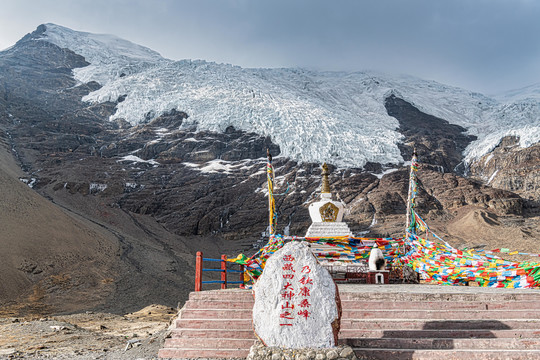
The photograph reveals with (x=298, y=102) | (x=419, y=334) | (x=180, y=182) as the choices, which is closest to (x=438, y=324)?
(x=419, y=334)

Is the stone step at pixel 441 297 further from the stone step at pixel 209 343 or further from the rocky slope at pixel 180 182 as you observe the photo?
the rocky slope at pixel 180 182

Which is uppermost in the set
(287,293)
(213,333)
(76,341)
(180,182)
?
(180,182)

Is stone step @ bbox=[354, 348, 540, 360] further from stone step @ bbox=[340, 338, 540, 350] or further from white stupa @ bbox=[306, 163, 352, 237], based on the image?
white stupa @ bbox=[306, 163, 352, 237]

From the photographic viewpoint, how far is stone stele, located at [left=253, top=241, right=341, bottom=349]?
17.9 ft

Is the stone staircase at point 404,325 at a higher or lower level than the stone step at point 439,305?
→ lower

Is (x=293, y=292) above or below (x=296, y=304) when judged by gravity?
above

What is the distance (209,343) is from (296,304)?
2079 mm

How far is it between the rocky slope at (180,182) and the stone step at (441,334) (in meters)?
17.9

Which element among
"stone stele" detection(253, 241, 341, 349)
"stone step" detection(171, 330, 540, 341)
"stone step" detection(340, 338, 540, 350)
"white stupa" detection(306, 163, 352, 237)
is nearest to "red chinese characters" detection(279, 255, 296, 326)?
"stone stele" detection(253, 241, 341, 349)

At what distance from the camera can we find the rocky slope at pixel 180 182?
27.8 meters

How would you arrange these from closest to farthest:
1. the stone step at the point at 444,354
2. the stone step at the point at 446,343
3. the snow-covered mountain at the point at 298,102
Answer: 1. the stone step at the point at 444,354
2. the stone step at the point at 446,343
3. the snow-covered mountain at the point at 298,102

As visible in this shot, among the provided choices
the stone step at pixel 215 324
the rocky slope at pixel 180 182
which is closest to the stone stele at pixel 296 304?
the stone step at pixel 215 324

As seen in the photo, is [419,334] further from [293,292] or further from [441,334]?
[293,292]

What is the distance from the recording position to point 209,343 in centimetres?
681
